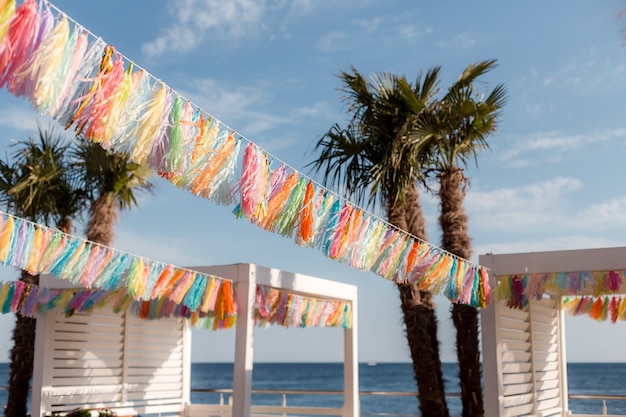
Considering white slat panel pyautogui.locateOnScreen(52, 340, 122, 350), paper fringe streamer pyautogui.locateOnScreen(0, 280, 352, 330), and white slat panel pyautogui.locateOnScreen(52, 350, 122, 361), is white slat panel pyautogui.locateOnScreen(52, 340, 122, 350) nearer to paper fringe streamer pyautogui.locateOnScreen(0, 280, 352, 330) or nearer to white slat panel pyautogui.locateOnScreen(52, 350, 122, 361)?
white slat panel pyautogui.locateOnScreen(52, 350, 122, 361)

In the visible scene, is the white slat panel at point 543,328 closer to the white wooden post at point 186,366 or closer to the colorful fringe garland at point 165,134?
the colorful fringe garland at point 165,134

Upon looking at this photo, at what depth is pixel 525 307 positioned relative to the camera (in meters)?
8.55

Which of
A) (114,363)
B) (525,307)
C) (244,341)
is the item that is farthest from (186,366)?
(525,307)

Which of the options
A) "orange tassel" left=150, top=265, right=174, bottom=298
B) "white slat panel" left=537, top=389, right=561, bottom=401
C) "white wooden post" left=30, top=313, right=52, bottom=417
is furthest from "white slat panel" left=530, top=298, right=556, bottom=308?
"white wooden post" left=30, top=313, right=52, bottom=417

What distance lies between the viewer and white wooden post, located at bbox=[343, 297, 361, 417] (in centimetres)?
1110

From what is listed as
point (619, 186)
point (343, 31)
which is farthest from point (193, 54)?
point (619, 186)

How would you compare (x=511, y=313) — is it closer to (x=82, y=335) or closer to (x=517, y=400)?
(x=517, y=400)

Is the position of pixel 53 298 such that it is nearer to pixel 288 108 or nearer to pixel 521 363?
pixel 521 363

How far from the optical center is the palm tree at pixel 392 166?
1007cm

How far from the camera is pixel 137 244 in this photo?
30500 millimetres

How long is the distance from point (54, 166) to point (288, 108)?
34.0 feet

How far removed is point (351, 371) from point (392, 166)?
10.3 ft

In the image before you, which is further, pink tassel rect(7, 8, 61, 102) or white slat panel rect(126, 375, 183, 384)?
white slat panel rect(126, 375, 183, 384)

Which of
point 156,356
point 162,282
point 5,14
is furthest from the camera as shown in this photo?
point 156,356
